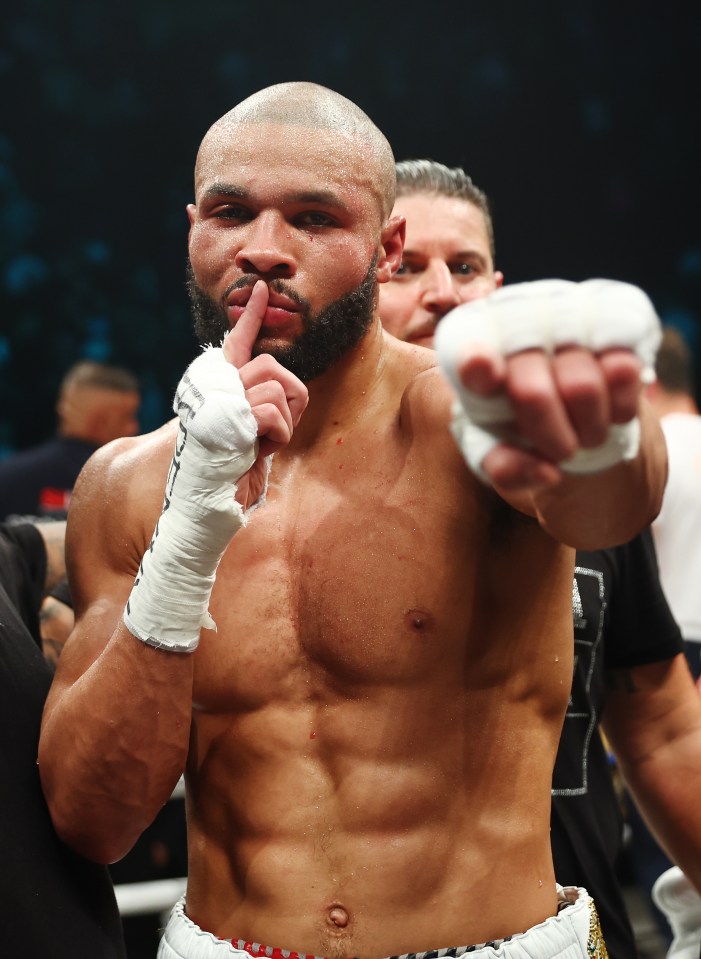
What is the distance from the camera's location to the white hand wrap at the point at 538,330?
756mm

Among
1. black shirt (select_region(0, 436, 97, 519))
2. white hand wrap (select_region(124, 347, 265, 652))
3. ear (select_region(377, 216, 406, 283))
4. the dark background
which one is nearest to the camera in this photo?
white hand wrap (select_region(124, 347, 265, 652))

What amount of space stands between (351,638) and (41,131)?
3.68 metres

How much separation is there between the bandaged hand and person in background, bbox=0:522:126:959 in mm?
218

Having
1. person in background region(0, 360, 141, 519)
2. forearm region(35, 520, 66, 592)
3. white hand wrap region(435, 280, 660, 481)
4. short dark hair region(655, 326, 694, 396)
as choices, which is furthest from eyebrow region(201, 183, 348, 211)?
person in background region(0, 360, 141, 519)

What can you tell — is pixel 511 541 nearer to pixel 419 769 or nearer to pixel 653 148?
pixel 419 769

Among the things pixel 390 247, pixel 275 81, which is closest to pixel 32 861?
pixel 390 247

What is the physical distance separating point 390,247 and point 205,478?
50 cm

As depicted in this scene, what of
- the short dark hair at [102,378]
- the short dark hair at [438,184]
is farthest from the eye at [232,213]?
the short dark hair at [102,378]

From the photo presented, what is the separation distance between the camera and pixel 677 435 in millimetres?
2814

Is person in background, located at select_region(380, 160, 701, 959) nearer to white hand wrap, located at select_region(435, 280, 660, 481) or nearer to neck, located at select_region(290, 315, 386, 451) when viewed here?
neck, located at select_region(290, 315, 386, 451)

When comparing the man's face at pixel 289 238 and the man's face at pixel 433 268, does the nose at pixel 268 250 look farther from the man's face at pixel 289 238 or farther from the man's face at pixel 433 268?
the man's face at pixel 433 268

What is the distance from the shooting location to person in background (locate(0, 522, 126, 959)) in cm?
123

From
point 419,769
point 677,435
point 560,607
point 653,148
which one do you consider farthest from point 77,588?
point 653,148

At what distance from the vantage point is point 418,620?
1.27 metres
